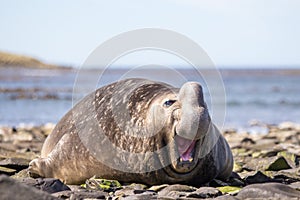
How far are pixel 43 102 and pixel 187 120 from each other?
23922mm

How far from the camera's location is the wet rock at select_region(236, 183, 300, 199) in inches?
215

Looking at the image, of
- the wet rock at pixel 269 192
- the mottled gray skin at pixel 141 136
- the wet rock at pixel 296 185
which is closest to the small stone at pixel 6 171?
the mottled gray skin at pixel 141 136

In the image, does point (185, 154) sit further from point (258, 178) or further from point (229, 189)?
point (258, 178)

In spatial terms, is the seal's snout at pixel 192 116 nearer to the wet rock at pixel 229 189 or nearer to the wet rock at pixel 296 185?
the wet rock at pixel 229 189

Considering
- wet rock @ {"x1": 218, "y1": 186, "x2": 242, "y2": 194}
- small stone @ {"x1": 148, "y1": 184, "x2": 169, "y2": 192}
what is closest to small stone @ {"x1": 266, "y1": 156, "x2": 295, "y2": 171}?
wet rock @ {"x1": 218, "y1": 186, "x2": 242, "y2": 194}

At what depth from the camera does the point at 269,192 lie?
18.0 ft

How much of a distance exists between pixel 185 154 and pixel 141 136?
48 centimetres

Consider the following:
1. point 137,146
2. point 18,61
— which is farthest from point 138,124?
point 18,61

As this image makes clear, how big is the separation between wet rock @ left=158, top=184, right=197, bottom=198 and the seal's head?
0.22 m

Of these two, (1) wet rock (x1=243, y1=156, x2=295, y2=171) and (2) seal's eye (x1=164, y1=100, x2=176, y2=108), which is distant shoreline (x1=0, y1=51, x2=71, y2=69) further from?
(2) seal's eye (x1=164, y1=100, x2=176, y2=108)

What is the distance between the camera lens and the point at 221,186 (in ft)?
21.9

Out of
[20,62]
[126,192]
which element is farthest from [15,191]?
[20,62]

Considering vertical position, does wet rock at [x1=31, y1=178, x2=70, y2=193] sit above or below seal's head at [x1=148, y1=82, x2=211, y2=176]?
below

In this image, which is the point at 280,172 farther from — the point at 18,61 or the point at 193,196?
the point at 18,61
